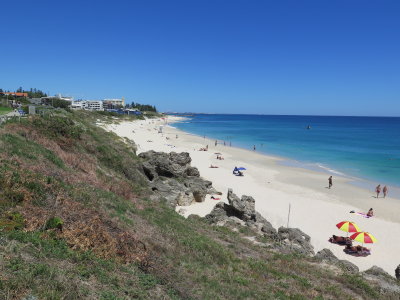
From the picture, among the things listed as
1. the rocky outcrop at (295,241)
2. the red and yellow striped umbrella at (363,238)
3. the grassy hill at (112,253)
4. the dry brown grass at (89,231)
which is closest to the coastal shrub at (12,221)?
the grassy hill at (112,253)

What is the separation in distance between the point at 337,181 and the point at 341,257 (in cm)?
1912

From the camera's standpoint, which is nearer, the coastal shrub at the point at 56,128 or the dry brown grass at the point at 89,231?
the dry brown grass at the point at 89,231

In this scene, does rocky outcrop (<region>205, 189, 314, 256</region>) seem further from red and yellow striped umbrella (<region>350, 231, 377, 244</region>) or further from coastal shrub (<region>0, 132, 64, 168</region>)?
coastal shrub (<region>0, 132, 64, 168</region>)

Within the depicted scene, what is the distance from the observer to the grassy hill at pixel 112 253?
5496mm

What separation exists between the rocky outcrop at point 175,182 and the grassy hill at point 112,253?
16.2 feet

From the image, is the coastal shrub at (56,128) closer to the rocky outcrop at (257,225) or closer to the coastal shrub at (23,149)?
the coastal shrub at (23,149)

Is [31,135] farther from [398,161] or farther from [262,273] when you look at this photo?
[398,161]

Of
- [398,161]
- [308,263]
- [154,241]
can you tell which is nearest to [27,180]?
[154,241]

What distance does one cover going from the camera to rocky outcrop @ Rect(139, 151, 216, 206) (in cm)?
1898

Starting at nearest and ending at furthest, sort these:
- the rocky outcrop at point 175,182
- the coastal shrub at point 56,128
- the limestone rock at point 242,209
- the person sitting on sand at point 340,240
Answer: the person sitting on sand at point 340,240, the limestone rock at point 242,209, the coastal shrub at point 56,128, the rocky outcrop at point 175,182

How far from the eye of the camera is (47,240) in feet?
21.3

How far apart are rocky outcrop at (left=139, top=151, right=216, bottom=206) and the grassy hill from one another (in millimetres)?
4943

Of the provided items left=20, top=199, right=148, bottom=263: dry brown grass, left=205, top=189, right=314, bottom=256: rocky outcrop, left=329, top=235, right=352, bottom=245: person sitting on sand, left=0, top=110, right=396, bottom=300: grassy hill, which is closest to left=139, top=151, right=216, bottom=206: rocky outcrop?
left=205, top=189, right=314, bottom=256: rocky outcrop

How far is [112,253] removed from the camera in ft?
23.3
